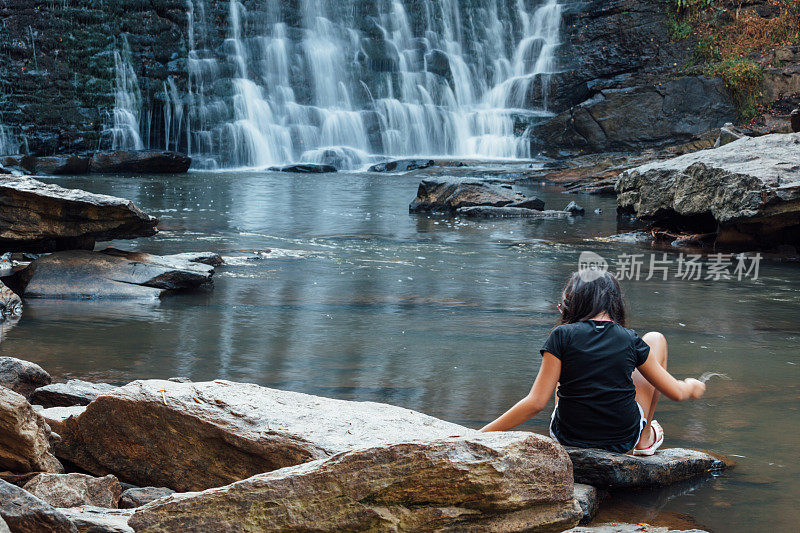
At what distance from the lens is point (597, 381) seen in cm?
315

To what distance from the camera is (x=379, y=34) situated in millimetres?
31922

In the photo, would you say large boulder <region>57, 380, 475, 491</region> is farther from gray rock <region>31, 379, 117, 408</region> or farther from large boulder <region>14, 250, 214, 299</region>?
large boulder <region>14, 250, 214, 299</region>

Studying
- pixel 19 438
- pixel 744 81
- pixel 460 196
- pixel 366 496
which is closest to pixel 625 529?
pixel 366 496

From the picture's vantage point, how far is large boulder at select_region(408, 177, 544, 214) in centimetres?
1449

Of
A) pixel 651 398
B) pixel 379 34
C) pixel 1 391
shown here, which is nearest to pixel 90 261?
pixel 1 391

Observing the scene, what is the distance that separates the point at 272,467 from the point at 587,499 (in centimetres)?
115

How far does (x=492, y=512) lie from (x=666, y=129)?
25.9m

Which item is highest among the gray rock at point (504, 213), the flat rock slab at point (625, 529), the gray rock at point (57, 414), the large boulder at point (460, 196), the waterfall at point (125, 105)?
the waterfall at point (125, 105)

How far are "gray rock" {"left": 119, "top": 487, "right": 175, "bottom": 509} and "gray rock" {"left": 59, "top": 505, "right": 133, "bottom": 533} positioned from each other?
297 mm

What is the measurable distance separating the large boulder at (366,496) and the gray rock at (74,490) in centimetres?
55

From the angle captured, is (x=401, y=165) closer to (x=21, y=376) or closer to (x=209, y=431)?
(x=21, y=376)

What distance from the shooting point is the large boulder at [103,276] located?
7.12m

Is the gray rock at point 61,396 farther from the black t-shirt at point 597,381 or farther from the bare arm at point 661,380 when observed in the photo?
the bare arm at point 661,380

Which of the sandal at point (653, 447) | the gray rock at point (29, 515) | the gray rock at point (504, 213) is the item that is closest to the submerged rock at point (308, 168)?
the gray rock at point (504, 213)
